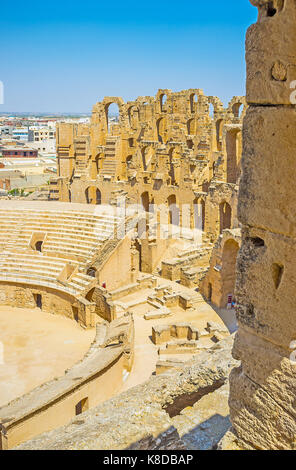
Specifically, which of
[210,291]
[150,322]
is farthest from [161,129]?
[150,322]

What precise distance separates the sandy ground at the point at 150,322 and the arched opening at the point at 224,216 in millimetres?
5648

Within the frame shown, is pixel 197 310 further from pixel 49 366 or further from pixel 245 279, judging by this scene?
pixel 245 279

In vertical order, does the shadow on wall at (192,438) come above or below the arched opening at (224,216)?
below

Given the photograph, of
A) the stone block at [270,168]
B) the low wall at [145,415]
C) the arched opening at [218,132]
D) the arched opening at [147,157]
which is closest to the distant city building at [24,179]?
the arched opening at [147,157]

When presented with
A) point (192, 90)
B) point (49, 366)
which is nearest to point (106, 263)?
point (49, 366)

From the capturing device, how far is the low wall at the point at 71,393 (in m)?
9.38

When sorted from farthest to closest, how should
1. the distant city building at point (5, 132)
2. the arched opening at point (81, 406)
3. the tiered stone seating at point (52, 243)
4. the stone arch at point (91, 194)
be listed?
the distant city building at point (5, 132)
the stone arch at point (91, 194)
the tiered stone seating at point (52, 243)
the arched opening at point (81, 406)

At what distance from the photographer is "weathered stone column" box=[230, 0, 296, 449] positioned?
4273mm

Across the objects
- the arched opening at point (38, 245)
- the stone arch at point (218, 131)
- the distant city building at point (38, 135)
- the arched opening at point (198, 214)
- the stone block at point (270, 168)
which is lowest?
the arched opening at point (38, 245)

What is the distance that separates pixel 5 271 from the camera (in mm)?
19625

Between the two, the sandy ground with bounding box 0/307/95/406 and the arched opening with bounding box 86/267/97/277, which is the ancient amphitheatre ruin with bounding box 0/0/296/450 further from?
the arched opening with bounding box 86/267/97/277

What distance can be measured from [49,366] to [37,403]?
4.27 m

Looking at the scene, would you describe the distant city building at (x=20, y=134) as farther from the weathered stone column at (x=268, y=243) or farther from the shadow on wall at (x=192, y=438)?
the weathered stone column at (x=268, y=243)

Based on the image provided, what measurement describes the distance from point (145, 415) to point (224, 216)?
18.3 m
